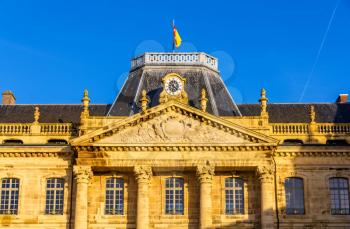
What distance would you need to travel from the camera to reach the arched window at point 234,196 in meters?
44.1

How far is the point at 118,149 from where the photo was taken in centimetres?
4369

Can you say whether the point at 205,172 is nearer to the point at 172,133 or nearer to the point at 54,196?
the point at 172,133

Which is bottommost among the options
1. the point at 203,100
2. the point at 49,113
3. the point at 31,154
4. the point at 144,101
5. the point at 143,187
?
the point at 143,187

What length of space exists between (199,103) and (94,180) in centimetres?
879

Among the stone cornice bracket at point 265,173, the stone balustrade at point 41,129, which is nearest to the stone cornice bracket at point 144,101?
the stone balustrade at point 41,129

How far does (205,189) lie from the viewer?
142ft

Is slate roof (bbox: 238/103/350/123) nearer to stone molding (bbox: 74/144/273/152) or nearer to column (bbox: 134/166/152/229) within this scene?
stone molding (bbox: 74/144/273/152)

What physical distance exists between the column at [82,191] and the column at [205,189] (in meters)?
7.01

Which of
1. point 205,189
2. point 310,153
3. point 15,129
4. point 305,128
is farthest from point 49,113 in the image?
point 310,153

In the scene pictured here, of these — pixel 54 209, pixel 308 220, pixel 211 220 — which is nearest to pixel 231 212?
pixel 211 220

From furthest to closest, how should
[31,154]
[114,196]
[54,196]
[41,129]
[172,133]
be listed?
[41,129]
[31,154]
[54,196]
[114,196]
[172,133]

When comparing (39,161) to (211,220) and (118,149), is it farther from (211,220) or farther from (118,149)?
(211,220)

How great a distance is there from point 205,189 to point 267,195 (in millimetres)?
3860

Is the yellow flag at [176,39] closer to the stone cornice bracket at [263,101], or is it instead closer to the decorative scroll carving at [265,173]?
the stone cornice bracket at [263,101]
